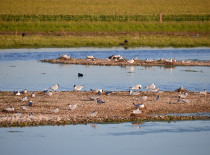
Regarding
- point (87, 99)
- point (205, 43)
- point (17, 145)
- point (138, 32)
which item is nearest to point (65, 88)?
point (87, 99)

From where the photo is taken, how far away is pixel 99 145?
13.5m

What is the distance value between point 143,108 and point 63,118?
2745 millimetres

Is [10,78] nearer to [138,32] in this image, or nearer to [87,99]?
[87,99]

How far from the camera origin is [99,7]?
71.4 m

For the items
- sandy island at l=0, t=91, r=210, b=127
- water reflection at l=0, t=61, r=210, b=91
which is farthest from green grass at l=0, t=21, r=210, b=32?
sandy island at l=0, t=91, r=210, b=127

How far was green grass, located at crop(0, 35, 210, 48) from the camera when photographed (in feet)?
130

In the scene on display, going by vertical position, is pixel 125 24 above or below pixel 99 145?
above

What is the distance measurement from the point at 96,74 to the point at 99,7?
46.1m

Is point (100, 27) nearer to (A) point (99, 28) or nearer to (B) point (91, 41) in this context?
(A) point (99, 28)

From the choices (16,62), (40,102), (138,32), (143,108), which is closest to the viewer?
(143,108)

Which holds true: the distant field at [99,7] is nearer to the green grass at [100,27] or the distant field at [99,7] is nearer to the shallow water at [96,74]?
the green grass at [100,27]

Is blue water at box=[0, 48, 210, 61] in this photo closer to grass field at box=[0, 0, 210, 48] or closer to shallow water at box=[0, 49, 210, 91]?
shallow water at box=[0, 49, 210, 91]

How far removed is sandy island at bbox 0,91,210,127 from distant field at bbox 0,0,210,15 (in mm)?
39480

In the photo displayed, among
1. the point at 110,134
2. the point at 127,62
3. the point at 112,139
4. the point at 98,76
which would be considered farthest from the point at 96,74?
the point at 112,139
